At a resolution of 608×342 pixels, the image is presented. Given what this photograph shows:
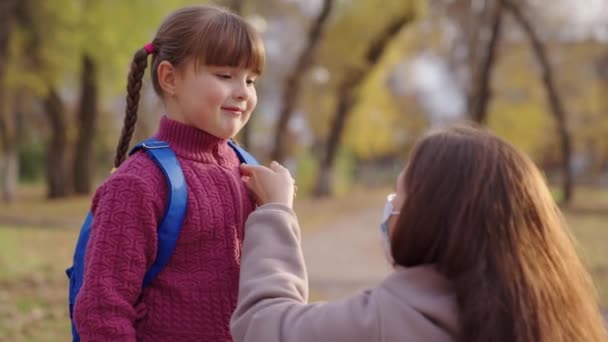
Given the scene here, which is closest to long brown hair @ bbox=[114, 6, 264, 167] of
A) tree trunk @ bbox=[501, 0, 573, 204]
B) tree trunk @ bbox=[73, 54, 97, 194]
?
tree trunk @ bbox=[501, 0, 573, 204]

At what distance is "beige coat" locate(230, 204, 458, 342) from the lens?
58.7 inches

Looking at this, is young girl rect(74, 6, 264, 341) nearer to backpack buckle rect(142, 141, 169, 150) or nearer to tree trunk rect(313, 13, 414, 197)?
backpack buckle rect(142, 141, 169, 150)

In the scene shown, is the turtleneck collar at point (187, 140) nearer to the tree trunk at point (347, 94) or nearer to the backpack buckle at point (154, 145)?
the backpack buckle at point (154, 145)

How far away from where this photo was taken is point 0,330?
5.32 m

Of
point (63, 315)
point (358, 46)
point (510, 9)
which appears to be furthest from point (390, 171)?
point (63, 315)

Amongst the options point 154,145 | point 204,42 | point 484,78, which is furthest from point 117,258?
point 484,78

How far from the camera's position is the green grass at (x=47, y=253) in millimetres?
5680

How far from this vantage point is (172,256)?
1795 mm

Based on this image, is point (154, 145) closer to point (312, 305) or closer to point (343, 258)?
point (312, 305)

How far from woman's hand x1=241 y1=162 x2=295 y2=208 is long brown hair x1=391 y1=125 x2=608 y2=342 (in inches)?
14.7

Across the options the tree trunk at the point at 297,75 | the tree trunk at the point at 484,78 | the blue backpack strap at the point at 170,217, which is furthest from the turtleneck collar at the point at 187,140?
the tree trunk at the point at 297,75

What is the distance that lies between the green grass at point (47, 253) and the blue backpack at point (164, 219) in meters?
0.99

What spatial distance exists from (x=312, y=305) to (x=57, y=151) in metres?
20.4

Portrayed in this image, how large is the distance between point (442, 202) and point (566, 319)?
0.37m
